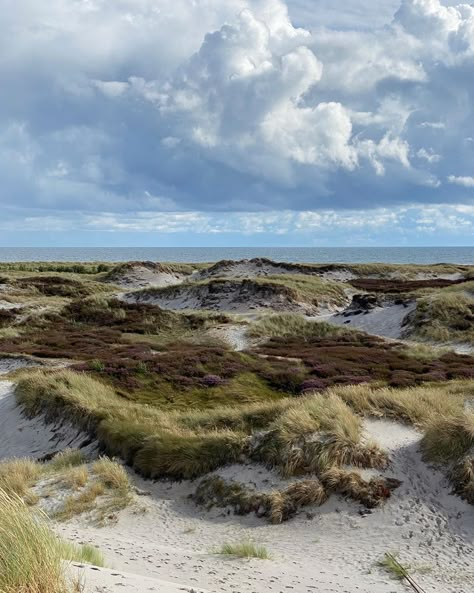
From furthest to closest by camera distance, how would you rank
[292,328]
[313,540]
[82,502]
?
[292,328] → [82,502] → [313,540]

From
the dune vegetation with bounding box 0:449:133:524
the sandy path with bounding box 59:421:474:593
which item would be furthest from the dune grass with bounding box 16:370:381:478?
the dune vegetation with bounding box 0:449:133:524

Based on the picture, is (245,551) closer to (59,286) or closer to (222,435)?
(222,435)

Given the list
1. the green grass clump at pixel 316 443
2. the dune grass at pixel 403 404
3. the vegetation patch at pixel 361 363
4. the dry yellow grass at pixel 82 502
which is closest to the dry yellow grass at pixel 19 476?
the dry yellow grass at pixel 82 502

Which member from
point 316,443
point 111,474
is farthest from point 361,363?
point 111,474

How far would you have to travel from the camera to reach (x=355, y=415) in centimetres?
1383

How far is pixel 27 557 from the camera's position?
5.43 m

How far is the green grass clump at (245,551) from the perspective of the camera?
9.30m

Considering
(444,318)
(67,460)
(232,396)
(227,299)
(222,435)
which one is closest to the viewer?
(222,435)

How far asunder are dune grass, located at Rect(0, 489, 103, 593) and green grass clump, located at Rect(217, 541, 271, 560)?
412 centimetres

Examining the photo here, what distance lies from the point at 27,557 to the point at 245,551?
4.89m

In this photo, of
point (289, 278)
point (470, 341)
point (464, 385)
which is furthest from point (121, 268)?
point (464, 385)

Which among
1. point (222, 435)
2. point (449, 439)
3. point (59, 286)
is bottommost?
point (222, 435)

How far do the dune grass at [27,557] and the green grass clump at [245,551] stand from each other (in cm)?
412

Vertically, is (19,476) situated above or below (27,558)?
below
